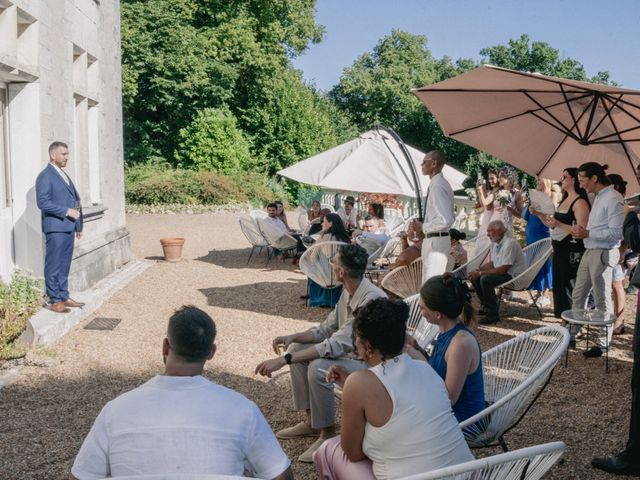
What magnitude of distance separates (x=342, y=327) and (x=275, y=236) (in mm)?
7764

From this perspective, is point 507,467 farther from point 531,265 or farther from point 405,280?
point 531,265

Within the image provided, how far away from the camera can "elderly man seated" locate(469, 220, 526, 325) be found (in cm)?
742

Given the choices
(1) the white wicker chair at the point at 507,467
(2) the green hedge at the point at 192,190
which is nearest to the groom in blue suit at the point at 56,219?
(1) the white wicker chair at the point at 507,467

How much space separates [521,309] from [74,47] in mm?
7075

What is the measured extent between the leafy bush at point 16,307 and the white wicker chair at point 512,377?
406 centimetres

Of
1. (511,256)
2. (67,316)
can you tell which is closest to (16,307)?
(67,316)

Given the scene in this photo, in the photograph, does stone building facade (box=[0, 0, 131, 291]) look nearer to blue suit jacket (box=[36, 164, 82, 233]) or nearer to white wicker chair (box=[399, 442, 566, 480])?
blue suit jacket (box=[36, 164, 82, 233])

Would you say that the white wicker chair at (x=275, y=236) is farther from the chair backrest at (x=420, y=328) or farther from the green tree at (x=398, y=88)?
the green tree at (x=398, y=88)

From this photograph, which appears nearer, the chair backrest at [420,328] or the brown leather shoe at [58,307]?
the chair backrest at [420,328]

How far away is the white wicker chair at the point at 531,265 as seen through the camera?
7090 mm

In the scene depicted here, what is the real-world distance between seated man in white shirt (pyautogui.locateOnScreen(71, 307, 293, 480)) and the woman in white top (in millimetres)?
459

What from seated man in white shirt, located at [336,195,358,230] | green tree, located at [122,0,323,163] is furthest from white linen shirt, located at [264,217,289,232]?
green tree, located at [122,0,323,163]

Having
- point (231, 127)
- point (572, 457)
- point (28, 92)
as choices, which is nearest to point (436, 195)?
point (572, 457)

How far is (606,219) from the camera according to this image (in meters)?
5.81
